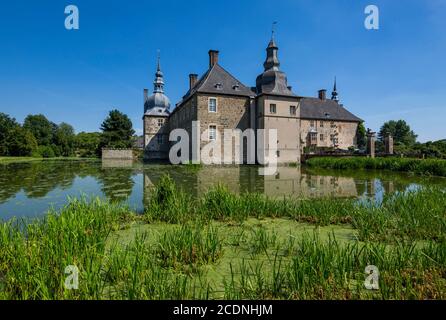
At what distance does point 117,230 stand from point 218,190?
7.55 feet

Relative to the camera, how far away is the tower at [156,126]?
3831cm

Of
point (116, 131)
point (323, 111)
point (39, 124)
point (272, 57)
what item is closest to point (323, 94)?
point (323, 111)

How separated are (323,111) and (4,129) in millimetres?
58034

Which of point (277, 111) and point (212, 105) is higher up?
point (212, 105)

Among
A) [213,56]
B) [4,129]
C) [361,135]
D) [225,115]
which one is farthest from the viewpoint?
[4,129]

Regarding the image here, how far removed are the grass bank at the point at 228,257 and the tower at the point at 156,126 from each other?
114 ft

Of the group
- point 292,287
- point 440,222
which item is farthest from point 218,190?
point 440,222

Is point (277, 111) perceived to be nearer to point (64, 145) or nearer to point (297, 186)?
point (297, 186)

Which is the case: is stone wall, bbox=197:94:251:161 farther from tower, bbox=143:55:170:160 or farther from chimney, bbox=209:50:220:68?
tower, bbox=143:55:170:160

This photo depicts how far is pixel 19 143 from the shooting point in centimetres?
4250

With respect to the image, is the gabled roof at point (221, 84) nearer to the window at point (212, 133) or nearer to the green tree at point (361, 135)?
the window at point (212, 133)

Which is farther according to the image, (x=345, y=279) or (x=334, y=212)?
(x=334, y=212)

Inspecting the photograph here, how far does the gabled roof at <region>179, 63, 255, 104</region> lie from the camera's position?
79.7 feet

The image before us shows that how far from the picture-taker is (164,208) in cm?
531
